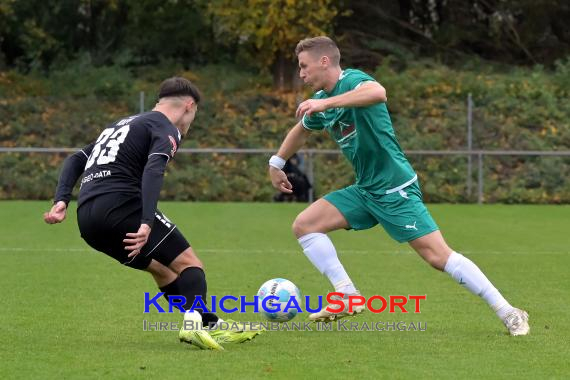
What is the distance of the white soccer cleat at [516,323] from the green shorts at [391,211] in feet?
2.52

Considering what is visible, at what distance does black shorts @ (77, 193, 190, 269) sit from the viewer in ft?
23.0

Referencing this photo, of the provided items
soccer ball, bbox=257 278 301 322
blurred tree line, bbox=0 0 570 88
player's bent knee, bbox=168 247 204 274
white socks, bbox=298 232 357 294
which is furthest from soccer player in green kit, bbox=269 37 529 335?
blurred tree line, bbox=0 0 570 88

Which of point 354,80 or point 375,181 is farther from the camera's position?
point 375,181

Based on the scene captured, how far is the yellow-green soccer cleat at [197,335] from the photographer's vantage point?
23.2ft

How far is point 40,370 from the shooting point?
6.33m

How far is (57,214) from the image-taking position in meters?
7.26

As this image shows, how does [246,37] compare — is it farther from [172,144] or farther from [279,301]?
[172,144]

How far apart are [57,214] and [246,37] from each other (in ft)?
77.7

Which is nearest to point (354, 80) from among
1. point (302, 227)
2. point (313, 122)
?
point (313, 122)

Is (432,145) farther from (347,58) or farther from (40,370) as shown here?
(40,370)

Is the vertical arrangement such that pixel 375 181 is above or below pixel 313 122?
below

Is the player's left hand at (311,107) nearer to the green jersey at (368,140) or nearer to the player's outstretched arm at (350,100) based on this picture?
the player's outstretched arm at (350,100)

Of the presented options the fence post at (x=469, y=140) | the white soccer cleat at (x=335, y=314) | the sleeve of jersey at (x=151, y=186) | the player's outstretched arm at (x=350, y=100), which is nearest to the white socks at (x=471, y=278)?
the white soccer cleat at (x=335, y=314)

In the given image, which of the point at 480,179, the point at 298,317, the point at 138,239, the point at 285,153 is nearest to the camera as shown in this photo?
the point at 138,239
